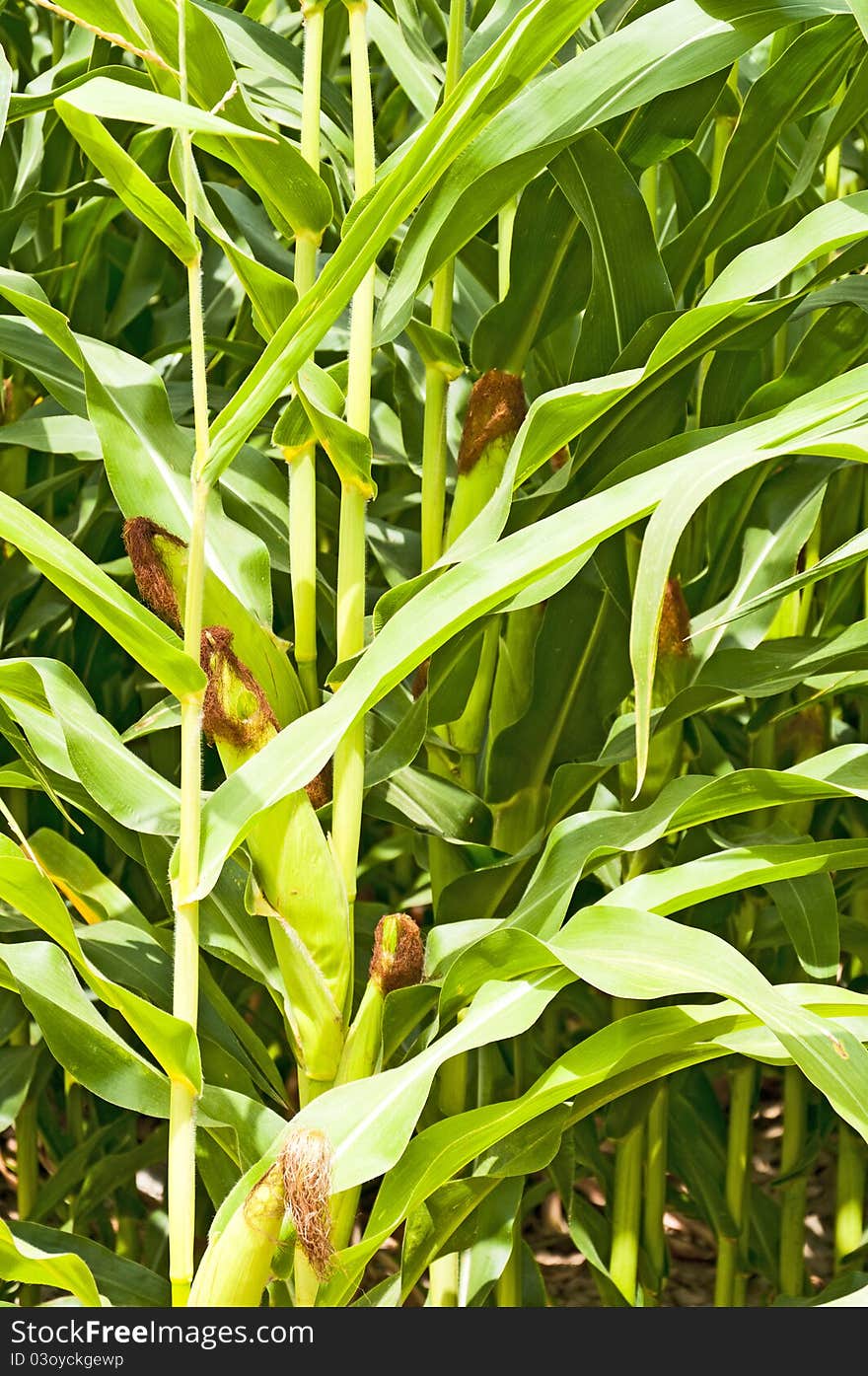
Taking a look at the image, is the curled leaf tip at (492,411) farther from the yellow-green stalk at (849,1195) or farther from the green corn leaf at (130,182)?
the yellow-green stalk at (849,1195)

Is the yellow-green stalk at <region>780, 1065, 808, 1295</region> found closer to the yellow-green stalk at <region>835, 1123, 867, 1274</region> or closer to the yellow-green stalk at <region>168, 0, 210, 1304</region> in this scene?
the yellow-green stalk at <region>835, 1123, 867, 1274</region>

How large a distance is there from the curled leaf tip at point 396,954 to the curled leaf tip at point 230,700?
112mm

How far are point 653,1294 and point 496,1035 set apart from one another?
461 millimetres

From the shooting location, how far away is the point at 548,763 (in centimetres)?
75

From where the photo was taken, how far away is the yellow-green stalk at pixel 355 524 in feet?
1.97

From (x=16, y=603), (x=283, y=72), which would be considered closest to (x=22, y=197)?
(x=283, y=72)

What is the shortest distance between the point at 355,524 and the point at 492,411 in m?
0.11

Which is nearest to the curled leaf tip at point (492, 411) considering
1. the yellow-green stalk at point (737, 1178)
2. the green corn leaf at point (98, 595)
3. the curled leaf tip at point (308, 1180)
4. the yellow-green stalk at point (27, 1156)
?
the green corn leaf at point (98, 595)

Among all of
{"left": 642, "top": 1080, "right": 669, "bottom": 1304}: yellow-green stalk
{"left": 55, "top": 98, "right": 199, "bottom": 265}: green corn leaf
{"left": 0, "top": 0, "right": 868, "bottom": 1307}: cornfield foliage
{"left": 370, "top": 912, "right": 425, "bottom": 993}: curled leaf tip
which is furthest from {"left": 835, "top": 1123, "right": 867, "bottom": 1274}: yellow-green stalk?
{"left": 55, "top": 98, "right": 199, "bottom": 265}: green corn leaf

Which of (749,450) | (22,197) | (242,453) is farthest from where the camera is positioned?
(22,197)

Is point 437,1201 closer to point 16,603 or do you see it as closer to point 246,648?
point 246,648

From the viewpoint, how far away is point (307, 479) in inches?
25.4

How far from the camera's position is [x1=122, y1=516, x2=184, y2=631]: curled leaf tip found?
568 millimetres

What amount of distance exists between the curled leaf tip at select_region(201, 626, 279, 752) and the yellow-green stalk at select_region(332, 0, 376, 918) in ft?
0.15
